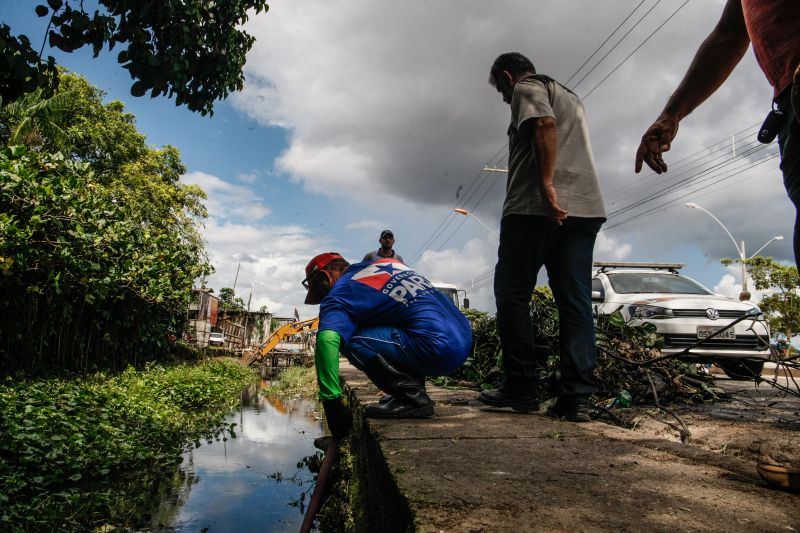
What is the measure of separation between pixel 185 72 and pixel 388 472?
108 inches

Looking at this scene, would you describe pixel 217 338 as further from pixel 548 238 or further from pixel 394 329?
pixel 548 238

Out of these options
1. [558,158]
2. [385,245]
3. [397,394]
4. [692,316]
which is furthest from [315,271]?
[692,316]

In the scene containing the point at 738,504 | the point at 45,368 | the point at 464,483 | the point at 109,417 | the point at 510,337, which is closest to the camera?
the point at 738,504

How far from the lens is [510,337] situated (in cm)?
286

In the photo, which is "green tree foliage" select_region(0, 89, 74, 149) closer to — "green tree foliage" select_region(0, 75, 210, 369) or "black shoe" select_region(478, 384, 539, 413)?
"green tree foliage" select_region(0, 75, 210, 369)

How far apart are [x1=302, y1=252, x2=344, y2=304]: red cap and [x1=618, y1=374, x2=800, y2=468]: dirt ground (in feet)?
6.06

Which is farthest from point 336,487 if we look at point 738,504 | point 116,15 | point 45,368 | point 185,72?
point 45,368

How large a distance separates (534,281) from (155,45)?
2600 millimetres

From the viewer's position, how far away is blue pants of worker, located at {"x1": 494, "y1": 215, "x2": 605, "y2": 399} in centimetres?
276

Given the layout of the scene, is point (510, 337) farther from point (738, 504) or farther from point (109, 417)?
point (109, 417)

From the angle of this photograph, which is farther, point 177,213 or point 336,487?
point 177,213

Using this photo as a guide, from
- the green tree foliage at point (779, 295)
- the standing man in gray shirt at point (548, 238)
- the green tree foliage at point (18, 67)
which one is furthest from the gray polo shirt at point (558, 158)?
the green tree foliage at point (779, 295)

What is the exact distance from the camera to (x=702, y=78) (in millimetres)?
1664

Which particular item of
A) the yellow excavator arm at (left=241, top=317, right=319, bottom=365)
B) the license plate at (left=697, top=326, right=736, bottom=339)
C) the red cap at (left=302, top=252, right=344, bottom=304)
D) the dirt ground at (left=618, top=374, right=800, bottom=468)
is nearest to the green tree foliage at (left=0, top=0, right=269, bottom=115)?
the red cap at (left=302, top=252, right=344, bottom=304)
